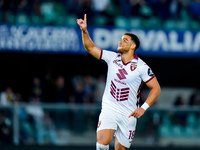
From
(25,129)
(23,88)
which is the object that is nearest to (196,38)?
(23,88)

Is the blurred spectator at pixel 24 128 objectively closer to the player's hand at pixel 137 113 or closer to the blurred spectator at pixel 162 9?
the player's hand at pixel 137 113

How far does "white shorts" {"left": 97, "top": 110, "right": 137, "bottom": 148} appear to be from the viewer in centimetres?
790

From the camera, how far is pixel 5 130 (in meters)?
11.4

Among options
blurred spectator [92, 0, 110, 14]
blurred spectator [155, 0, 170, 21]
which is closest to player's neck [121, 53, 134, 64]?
blurred spectator [92, 0, 110, 14]

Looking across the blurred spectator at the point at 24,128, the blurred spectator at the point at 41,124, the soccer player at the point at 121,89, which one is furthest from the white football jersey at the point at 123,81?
the blurred spectator at the point at 24,128

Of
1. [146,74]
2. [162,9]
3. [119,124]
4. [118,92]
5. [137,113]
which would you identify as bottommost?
[119,124]

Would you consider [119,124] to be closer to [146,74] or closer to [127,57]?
[146,74]

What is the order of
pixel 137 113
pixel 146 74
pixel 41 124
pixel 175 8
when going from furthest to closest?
pixel 175 8, pixel 41 124, pixel 146 74, pixel 137 113

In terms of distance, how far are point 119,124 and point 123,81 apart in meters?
0.63

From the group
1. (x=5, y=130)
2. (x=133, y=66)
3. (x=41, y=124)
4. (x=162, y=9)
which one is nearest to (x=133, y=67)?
(x=133, y=66)

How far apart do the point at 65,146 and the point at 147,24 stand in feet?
16.5

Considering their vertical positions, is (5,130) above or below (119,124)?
below

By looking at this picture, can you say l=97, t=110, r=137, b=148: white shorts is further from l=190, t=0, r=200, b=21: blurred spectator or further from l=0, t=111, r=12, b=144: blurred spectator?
l=190, t=0, r=200, b=21: blurred spectator

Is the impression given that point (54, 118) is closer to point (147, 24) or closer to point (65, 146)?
point (65, 146)
